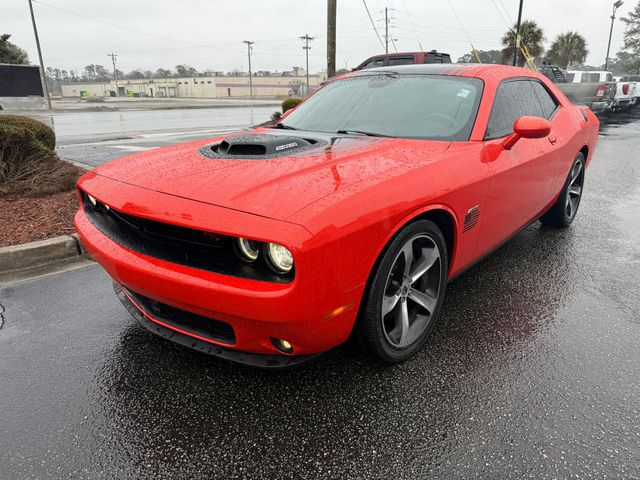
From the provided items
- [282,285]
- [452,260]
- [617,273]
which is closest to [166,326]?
[282,285]

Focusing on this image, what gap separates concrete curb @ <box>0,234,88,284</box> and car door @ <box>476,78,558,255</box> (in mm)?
3184

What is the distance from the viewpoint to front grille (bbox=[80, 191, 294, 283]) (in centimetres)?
182

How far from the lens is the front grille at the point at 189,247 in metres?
1.82

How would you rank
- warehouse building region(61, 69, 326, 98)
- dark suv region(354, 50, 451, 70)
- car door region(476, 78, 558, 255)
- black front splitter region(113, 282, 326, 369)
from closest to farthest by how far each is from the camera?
black front splitter region(113, 282, 326, 369)
car door region(476, 78, 558, 255)
dark suv region(354, 50, 451, 70)
warehouse building region(61, 69, 326, 98)

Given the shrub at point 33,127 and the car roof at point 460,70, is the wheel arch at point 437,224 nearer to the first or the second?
Result: the car roof at point 460,70

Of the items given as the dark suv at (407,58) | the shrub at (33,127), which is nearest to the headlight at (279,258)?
the shrub at (33,127)

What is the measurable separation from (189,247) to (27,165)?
14.6 ft

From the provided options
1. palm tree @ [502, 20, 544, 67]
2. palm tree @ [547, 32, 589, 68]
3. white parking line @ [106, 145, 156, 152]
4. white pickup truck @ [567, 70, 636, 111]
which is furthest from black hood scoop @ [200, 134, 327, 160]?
palm tree @ [547, 32, 589, 68]

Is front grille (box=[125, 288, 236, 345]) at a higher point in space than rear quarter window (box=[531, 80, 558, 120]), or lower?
lower

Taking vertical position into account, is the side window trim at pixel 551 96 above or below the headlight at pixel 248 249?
above

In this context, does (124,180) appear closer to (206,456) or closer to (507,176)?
(206,456)

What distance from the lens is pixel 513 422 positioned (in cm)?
→ 199

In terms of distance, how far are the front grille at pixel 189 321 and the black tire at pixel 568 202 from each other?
349cm

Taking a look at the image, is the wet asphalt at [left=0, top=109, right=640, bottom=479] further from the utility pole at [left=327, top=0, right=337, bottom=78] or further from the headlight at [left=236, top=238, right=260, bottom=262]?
the utility pole at [left=327, top=0, right=337, bottom=78]
